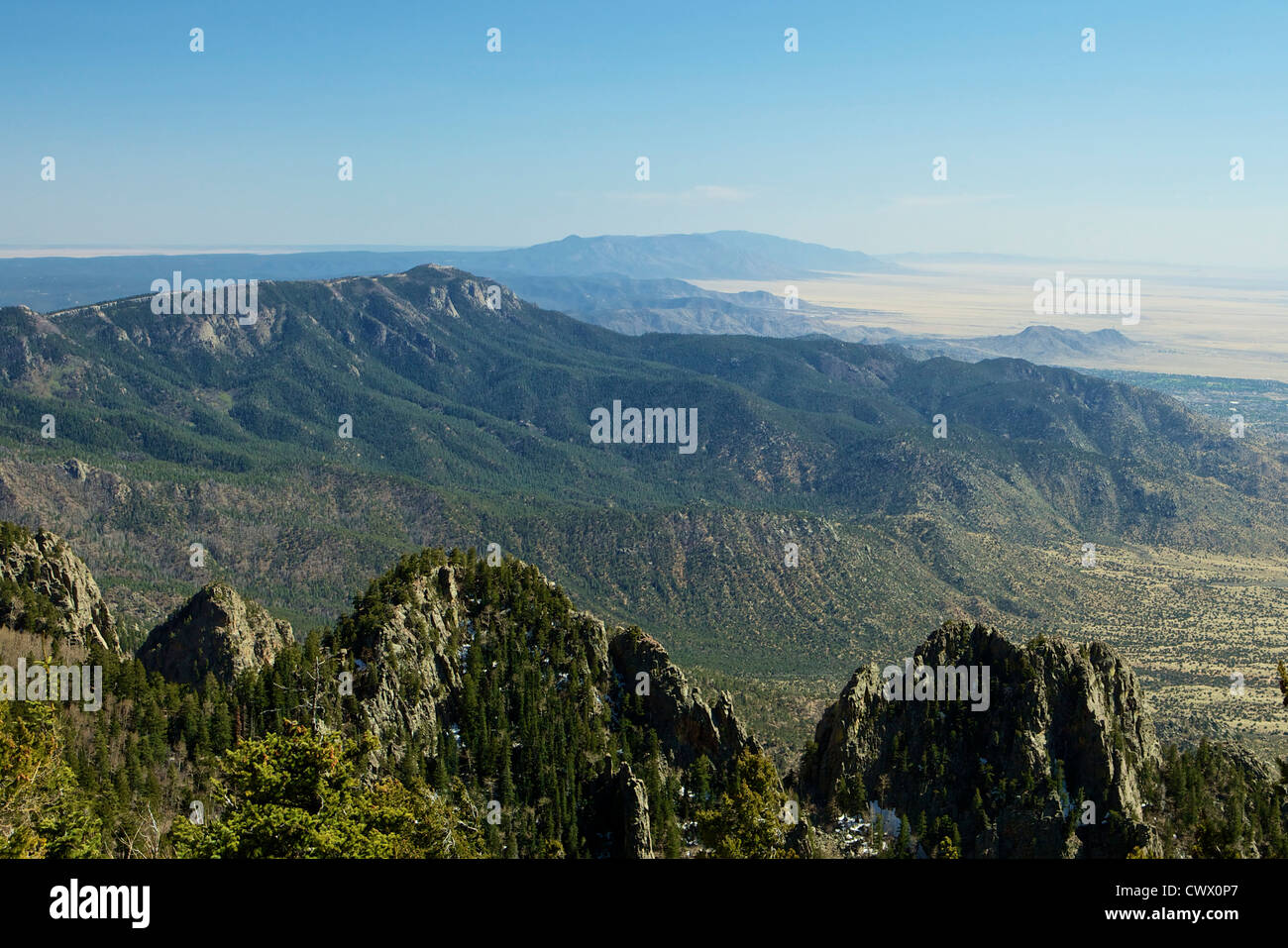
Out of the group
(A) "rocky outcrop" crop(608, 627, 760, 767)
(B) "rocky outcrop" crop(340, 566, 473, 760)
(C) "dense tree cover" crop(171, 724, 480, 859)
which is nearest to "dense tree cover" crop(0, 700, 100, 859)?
(C) "dense tree cover" crop(171, 724, 480, 859)

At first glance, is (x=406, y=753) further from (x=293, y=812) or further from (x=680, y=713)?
(x=293, y=812)

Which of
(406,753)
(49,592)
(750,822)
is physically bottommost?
(406,753)

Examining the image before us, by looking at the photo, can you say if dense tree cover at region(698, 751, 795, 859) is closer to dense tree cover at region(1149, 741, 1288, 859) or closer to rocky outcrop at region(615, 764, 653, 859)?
rocky outcrop at region(615, 764, 653, 859)

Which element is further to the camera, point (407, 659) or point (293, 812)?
point (407, 659)

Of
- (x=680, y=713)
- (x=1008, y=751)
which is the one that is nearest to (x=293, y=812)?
(x=680, y=713)

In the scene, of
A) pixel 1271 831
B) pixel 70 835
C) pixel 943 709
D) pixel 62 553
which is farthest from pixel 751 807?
pixel 62 553
